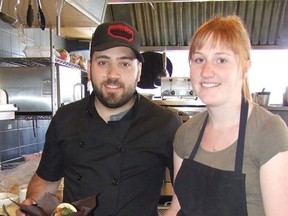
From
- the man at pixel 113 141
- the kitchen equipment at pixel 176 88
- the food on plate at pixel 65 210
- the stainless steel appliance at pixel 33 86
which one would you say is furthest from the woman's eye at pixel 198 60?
the kitchen equipment at pixel 176 88

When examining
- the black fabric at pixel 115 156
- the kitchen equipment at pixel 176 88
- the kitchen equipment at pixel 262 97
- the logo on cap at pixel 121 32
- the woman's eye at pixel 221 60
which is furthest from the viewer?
the kitchen equipment at pixel 176 88

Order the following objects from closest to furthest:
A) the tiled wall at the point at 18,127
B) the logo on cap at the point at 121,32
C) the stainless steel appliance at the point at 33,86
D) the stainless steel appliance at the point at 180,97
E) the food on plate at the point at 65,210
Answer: the food on plate at the point at 65,210 → the logo on cap at the point at 121,32 → the stainless steel appliance at the point at 33,86 → the tiled wall at the point at 18,127 → the stainless steel appliance at the point at 180,97

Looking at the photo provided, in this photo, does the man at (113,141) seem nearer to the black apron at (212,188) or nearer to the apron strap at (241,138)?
the black apron at (212,188)

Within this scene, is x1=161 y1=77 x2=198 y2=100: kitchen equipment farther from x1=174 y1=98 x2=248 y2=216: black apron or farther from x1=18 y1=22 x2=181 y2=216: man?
→ x1=174 y1=98 x2=248 y2=216: black apron

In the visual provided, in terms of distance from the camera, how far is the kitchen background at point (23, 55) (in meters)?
2.53

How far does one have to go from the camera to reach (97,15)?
2656 mm

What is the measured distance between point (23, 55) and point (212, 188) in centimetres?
218

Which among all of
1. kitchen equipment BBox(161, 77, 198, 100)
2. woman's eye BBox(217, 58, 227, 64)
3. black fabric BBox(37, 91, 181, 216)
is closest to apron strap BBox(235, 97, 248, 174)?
woman's eye BBox(217, 58, 227, 64)

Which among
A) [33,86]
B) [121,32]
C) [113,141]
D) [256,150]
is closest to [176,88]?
[33,86]

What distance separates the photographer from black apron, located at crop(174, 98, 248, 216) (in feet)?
3.38

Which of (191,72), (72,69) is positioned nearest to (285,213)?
(191,72)

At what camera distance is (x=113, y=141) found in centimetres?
141

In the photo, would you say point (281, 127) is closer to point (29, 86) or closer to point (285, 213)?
point (285, 213)

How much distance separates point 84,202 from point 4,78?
166 cm
